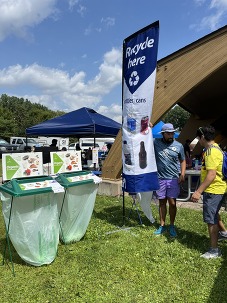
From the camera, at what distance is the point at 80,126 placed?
31.6 ft

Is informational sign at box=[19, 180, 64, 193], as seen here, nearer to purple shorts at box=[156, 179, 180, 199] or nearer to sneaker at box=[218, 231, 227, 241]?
purple shorts at box=[156, 179, 180, 199]

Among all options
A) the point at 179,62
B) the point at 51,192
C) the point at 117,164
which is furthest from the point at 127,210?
the point at 179,62

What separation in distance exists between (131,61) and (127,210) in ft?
10.3

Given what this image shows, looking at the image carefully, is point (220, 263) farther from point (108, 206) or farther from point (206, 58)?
point (206, 58)

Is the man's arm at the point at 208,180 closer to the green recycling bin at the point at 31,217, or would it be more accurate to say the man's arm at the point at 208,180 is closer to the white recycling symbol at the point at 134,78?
the green recycling bin at the point at 31,217

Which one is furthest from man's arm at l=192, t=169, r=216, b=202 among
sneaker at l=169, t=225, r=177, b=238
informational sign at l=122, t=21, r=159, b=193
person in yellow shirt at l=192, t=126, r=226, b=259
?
sneaker at l=169, t=225, r=177, b=238

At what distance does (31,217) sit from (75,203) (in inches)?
33.4

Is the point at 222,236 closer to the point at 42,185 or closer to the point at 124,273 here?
the point at 124,273

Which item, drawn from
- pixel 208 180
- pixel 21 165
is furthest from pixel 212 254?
pixel 21 165

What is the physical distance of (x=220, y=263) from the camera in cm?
390

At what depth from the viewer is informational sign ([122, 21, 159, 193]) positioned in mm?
4941

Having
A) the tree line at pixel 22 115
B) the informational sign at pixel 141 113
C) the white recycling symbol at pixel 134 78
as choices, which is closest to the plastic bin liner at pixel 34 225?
the informational sign at pixel 141 113

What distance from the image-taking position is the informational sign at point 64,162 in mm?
4773

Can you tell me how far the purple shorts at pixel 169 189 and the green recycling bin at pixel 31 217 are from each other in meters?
1.82
